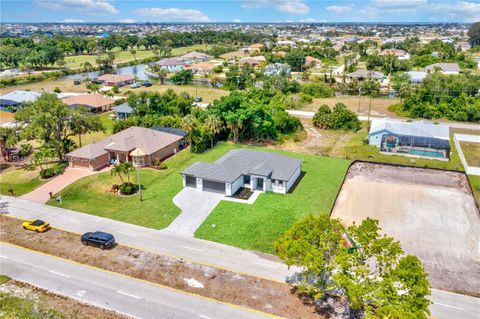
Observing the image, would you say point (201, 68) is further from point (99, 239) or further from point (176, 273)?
point (176, 273)

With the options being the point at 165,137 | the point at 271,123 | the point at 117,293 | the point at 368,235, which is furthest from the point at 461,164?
the point at 117,293

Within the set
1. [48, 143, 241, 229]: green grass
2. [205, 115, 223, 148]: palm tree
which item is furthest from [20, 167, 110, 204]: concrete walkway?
[205, 115, 223, 148]: palm tree

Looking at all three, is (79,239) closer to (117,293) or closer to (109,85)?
(117,293)

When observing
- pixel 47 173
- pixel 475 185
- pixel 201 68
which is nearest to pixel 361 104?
pixel 475 185

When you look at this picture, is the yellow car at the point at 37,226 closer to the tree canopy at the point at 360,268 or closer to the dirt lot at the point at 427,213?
the tree canopy at the point at 360,268

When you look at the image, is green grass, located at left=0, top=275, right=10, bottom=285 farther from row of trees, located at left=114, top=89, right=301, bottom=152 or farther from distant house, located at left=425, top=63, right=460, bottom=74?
distant house, located at left=425, top=63, right=460, bottom=74

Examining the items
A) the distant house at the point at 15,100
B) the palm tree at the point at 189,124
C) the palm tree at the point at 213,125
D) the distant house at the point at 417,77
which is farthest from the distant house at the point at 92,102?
the distant house at the point at 417,77
